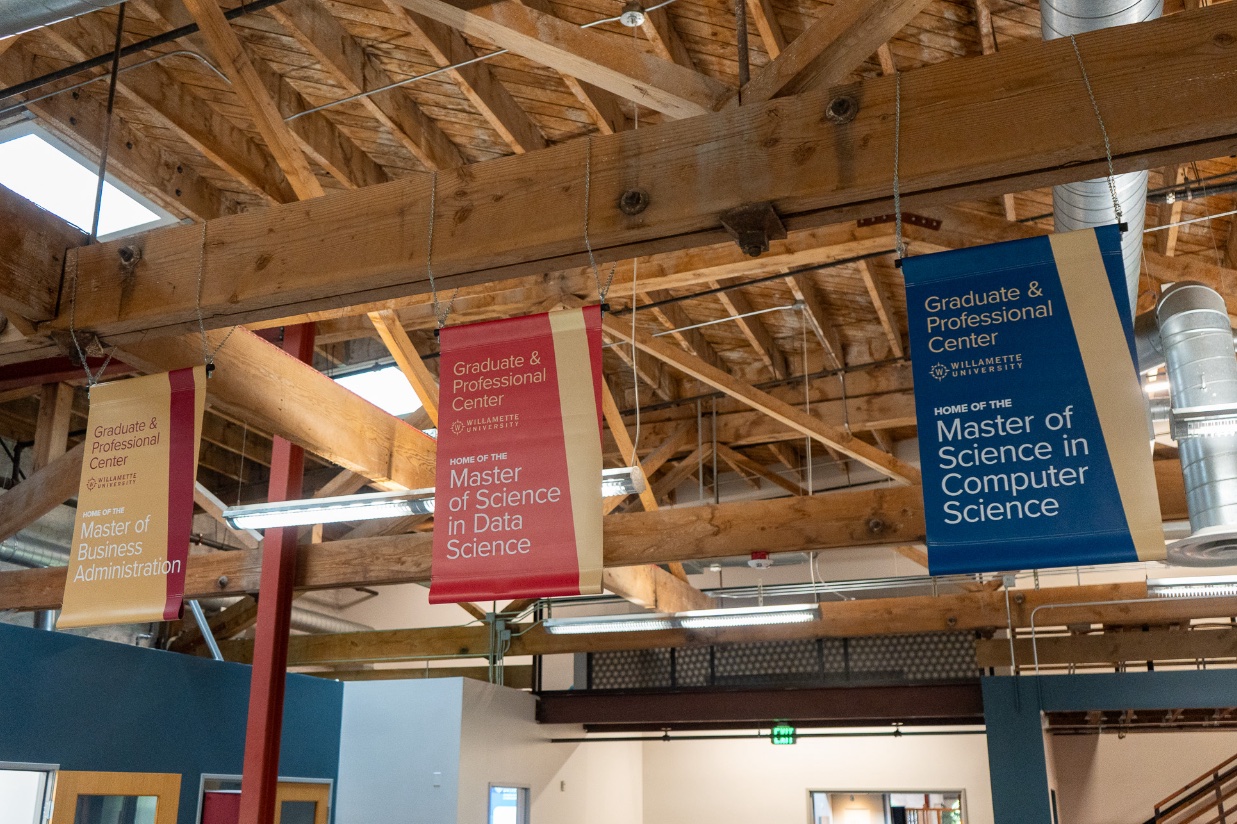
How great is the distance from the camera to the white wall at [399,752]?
11.4 meters

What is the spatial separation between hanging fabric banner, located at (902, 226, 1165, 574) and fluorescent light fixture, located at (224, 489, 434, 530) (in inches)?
120

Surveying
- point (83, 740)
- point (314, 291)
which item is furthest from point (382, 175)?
point (83, 740)

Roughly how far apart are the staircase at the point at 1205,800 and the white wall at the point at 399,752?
26.3ft

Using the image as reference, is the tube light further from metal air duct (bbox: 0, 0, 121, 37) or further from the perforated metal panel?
the perforated metal panel

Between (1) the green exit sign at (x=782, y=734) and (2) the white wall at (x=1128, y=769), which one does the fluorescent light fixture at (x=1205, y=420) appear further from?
(2) the white wall at (x=1128, y=769)

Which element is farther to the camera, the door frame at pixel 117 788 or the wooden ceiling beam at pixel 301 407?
the door frame at pixel 117 788

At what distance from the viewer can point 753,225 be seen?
3.56 m

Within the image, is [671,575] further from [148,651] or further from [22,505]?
[22,505]

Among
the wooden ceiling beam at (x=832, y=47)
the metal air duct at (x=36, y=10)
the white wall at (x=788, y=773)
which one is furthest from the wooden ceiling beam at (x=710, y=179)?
the white wall at (x=788, y=773)

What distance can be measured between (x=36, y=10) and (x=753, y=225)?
2289 mm

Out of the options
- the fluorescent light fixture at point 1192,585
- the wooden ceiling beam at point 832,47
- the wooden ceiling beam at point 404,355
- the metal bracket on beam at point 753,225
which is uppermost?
the wooden ceiling beam at point 404,355

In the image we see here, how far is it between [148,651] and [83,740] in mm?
884

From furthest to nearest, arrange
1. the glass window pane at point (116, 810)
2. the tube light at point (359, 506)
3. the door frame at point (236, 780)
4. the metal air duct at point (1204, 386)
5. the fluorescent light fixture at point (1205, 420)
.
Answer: the door frame at point (236, 780) < the glass window pane at point (116, 810) < the metal air duct at point (1204, 386) < the tube light at point (359, 506) < the fluorescent light fixture at point (1205, 420)

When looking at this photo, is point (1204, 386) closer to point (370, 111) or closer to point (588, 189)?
point (588, 189)
